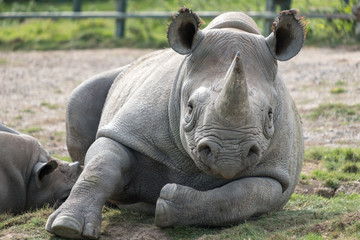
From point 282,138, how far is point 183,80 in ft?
3.24

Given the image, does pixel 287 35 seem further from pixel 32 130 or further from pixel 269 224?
pixel 32 130

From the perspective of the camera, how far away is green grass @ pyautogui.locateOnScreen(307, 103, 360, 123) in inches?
429

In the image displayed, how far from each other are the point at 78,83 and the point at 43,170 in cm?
719

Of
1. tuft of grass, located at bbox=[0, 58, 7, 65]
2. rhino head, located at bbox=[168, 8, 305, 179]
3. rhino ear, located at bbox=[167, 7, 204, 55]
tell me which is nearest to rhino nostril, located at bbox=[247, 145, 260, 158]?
rhino head, located at bbox=[168, 8, 305, 179]

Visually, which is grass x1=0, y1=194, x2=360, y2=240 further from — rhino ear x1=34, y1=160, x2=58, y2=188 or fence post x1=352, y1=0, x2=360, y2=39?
fence post x1=352, y1=0, x2=360, y2=39

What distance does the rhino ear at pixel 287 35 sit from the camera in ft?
20.9

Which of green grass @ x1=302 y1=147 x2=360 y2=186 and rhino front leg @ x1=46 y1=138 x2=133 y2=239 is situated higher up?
rhino front leg @ x1=46 y1=138 x2=133 y2=239

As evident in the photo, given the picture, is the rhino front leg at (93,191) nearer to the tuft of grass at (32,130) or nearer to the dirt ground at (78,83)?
the dirt ground at (78,83)

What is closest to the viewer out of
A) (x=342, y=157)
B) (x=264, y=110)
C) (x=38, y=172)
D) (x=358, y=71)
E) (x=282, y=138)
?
(x=264, y=110)

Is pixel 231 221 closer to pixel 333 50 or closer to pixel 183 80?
pixel 183 80

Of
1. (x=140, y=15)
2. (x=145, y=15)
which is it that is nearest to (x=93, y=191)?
(x=145, y=15)

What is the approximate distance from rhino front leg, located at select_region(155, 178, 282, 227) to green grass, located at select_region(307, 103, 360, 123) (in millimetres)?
4823

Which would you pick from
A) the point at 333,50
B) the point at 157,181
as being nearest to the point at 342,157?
the point at 157,181

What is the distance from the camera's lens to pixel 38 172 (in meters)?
7.80
